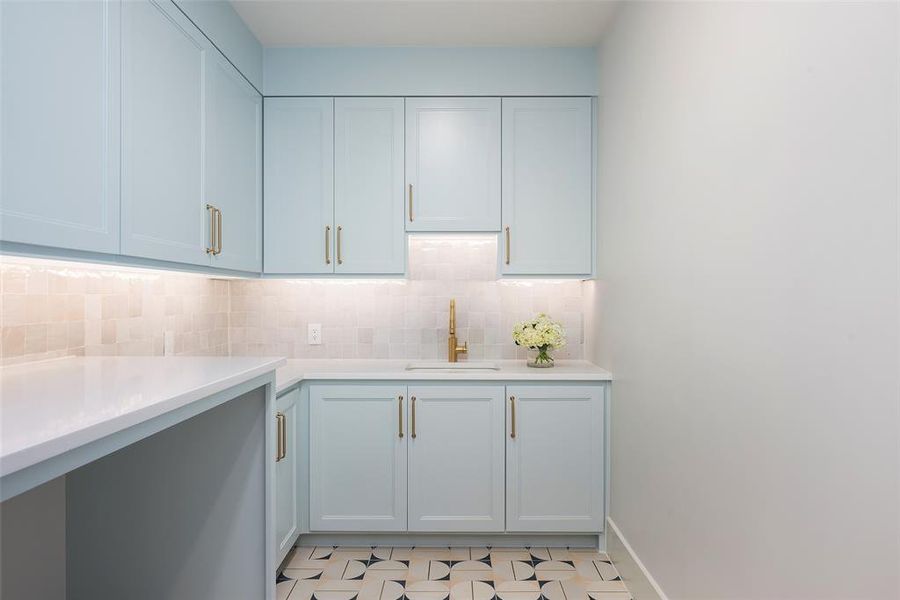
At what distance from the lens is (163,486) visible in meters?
1.38

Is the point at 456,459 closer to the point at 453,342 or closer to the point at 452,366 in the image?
the point at 452,366

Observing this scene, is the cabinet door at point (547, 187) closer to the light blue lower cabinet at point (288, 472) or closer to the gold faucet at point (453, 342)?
the gold faucet at point (453, 342)

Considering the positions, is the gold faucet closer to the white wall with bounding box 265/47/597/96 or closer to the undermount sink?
the undermount sink

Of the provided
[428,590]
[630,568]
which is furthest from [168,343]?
[630,568]

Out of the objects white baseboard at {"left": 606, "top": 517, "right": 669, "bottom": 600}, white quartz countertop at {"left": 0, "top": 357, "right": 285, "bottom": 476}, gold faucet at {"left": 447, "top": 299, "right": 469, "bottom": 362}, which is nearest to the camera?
white quartz countertop at {"left": 0, "top": 357, "right": 285, "bottom": 476}

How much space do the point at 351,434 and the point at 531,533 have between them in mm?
1001

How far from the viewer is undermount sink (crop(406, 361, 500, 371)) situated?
2678 mm

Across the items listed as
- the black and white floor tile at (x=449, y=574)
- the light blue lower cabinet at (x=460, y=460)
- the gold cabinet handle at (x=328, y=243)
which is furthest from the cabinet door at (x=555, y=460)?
the gold cabinet handle at (x=328, y=243)

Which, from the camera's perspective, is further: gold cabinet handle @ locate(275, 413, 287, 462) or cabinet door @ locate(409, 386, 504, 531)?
cabinet door @ locate(409, 386, 504, 531)

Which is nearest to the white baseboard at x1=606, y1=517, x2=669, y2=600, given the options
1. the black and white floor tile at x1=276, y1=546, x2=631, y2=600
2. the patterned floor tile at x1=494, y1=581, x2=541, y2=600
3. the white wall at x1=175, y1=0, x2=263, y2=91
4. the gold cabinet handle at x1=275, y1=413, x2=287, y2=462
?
the black and white floor tile at x1=276, y1=546, x2=631, y2=600

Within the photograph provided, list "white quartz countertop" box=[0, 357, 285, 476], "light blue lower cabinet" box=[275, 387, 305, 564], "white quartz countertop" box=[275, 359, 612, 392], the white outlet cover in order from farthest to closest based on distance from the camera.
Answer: "white quartz countertop" box=[275, 359, 612, 392]
the white outlet cover
"light blue lower cabinet" box=[275, 387, 305, 564]
"white quartz countertop" box=[0, 357, 285, 476]

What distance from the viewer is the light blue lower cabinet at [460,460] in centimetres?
242

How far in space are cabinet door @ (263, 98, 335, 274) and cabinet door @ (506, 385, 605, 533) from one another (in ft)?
4.31

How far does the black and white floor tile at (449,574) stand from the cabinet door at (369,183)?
1.42 metres
